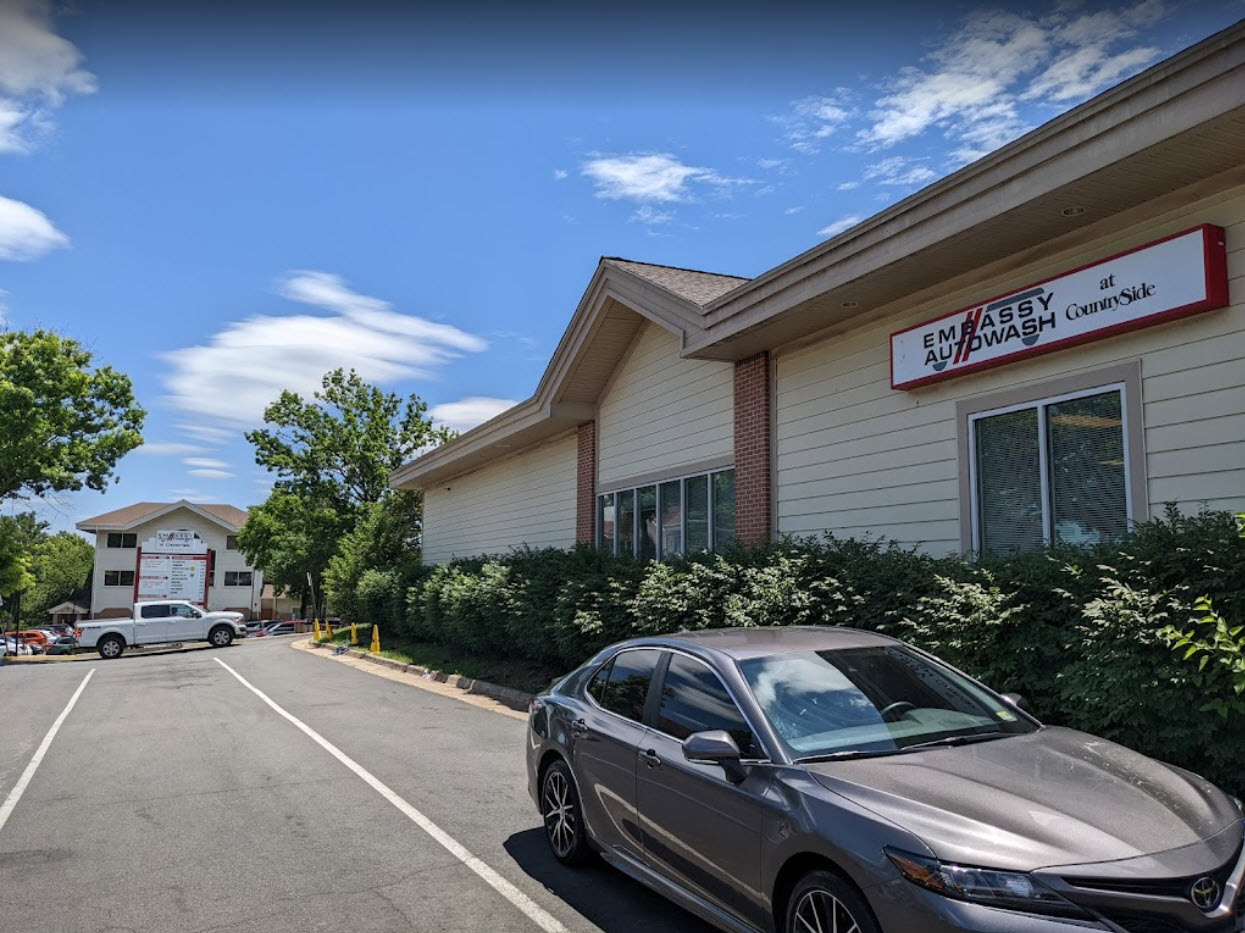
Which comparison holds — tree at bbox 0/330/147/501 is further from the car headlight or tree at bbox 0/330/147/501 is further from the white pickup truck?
the car headlight

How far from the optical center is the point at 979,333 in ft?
30.5

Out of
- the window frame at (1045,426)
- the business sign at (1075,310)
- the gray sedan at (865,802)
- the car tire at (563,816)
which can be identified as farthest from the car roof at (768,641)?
the business sign at (1075,310)

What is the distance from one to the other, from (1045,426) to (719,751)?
6.12 metres

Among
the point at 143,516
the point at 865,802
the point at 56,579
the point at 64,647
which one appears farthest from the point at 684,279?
the point at 56,579

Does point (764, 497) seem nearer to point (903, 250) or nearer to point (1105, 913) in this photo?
point (903, 250)

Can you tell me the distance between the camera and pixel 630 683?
17.8ft

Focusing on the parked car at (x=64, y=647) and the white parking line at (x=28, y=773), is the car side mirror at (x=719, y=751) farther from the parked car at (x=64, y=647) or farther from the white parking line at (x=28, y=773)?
the parked car at (x=64, y=647)

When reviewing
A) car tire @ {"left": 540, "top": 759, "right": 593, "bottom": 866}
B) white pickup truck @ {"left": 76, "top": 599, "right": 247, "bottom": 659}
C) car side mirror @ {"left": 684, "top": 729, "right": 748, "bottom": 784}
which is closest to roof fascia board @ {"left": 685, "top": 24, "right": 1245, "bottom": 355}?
car side mirror @ {"left": 684, "top": 729, "right": 748, "bottom": 784}

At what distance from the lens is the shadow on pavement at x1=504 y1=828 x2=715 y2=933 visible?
4.86 meters

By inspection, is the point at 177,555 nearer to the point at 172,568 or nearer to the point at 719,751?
the point at 172,568

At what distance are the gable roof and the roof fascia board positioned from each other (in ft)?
232

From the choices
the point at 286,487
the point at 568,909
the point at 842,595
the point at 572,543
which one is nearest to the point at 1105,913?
the point at 568,909

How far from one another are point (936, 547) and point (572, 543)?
9864 millimetres

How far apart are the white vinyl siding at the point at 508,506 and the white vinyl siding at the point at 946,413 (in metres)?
7.76
